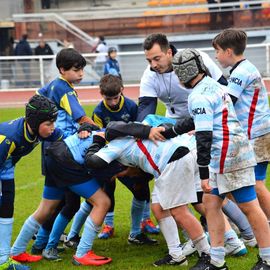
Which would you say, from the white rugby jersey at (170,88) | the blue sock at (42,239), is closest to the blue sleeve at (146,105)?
the white rugby jersey at (170,88)

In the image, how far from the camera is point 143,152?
5.70 metres

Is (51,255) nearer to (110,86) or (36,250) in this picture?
(36,250)

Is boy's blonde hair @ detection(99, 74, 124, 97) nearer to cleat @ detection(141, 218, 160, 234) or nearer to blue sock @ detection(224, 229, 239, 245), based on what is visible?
cleat @ detection(141, 218, 160, 234)

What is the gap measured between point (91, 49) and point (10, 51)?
327 cm

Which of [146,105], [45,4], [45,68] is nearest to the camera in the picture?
[146,105]

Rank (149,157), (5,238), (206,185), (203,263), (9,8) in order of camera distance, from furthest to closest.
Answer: (9,8)
(5,238)
(149,157)
(203,263)
(206,185)

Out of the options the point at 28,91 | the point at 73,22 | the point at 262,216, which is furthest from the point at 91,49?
the point at 262,216

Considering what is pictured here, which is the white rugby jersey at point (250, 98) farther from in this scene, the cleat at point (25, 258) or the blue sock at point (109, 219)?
the cleat at point (25, 258)

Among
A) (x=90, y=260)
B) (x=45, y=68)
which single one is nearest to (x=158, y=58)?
(x=90, y=260)

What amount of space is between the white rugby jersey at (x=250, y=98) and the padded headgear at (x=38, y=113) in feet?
5.03

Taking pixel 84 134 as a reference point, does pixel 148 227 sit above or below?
below

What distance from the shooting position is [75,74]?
680 centimetres

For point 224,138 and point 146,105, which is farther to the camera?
point 146,105

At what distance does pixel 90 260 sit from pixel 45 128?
1.23 meters
